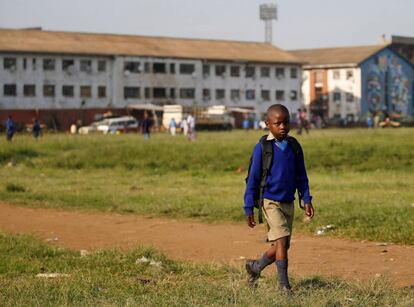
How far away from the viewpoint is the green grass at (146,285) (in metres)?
7.21

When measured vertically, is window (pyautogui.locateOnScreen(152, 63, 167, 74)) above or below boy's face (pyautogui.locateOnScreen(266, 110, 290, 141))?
above

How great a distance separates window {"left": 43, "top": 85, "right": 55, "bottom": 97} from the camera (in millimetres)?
75500

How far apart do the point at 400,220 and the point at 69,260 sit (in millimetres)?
5036

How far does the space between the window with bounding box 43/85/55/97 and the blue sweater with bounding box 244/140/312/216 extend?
69.0 meters

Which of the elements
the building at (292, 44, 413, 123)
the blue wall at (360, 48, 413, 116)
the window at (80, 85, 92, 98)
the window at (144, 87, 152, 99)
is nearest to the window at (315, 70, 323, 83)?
the building at (292, 44, 413, 123)

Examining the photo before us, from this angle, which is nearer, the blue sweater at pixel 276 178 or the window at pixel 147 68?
the blue sweater at pixel 276 178

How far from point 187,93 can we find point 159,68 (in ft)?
14.7

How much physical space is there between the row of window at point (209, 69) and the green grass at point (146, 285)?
6933 cm

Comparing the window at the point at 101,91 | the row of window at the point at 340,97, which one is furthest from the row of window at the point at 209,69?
the row of window at the point at 340,97

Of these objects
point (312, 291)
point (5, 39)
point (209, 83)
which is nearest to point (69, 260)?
point (312, 291)

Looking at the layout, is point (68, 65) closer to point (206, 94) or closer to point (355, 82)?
point (206, 94)

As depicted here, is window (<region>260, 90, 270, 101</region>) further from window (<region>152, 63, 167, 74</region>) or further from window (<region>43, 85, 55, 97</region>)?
window (<region>43, 85, 55, 97</region>)

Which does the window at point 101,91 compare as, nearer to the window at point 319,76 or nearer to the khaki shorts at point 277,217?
the window at point 319,76

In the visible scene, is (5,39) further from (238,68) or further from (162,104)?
(238,68)
